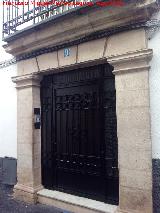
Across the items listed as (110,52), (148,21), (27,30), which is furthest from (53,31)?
(148,21)

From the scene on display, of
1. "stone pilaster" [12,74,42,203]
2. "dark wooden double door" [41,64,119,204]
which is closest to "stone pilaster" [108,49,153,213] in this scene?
"dark wooden double door" [41,64,119,204]

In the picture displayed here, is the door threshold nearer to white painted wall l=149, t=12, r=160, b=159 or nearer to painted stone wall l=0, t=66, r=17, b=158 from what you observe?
painted stone wall l=0, t=66, r=17, b=158

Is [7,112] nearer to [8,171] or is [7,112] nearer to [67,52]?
[8,171]

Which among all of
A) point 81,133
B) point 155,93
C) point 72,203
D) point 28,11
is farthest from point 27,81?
point 155,93

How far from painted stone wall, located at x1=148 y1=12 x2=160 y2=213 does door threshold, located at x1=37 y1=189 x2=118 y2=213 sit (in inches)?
36.1

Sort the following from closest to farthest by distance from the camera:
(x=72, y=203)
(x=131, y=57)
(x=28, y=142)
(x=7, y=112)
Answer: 1. (x=131, y=57)
2. (x=72, y=203)
3. (x=28, y=142)
4. (x=7, y=112)

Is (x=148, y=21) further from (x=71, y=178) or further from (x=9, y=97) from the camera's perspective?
(x=9, y=97)

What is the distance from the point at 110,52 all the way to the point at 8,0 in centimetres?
329

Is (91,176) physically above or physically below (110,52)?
below

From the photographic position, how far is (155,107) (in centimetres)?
394

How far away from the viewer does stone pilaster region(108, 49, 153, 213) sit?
3922 millimetres

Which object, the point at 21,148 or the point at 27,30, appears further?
the point at 21,148

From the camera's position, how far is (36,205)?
5.34 m

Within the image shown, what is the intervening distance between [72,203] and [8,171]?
2.05 metres
